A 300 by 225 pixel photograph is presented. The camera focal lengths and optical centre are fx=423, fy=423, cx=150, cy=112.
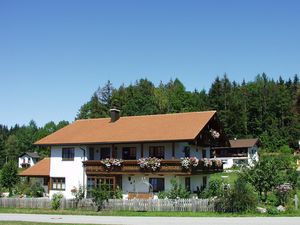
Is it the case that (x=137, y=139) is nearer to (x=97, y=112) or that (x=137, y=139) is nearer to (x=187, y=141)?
(x=187, y=141)

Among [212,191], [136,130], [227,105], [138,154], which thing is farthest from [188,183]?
[227,105]

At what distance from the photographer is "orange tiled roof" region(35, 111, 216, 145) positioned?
1459 inches

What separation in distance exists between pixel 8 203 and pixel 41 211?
5.24 m

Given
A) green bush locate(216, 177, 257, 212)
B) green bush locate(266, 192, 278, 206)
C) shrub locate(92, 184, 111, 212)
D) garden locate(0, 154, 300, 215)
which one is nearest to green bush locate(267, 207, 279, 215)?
garden locate(0, 154, 300, 215)

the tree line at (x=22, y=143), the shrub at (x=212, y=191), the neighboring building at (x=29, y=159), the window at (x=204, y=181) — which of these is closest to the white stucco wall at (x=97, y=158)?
the window at (x=204, y=181)

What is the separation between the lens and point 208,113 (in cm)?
4053

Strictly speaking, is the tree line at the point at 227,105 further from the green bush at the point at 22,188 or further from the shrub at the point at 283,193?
the shrub at the point at 283,193

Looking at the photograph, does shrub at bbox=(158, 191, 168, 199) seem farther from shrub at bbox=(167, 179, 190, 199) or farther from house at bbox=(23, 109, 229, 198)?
house at bbox=(23, 109, 229, 198)

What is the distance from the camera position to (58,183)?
41969 millimetres

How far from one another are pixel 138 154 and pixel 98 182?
4.58 metres

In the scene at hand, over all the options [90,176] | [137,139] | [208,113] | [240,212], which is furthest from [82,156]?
[240,212]

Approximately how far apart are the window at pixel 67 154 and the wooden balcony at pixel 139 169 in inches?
87.3

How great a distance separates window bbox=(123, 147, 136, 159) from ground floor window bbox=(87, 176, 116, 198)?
257 cm

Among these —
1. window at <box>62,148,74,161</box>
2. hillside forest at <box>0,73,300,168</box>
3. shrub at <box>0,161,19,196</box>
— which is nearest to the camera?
window at <box>62,148,74,161</box>
